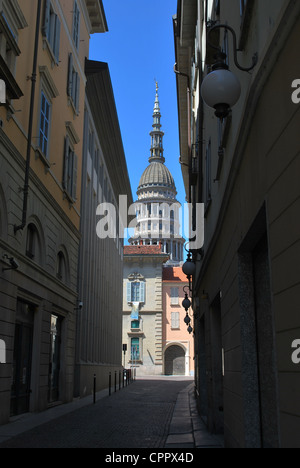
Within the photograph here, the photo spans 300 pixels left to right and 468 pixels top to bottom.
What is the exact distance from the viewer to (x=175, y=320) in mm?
58812

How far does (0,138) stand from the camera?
11172 mm

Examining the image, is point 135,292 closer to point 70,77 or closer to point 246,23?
point 70,77

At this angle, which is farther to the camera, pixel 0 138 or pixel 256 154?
pixel 0 138

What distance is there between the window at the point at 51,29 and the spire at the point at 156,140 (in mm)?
102758

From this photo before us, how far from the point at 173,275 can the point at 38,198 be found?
1874 inches

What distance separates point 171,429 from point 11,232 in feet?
18.8

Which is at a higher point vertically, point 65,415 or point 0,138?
point 0,138

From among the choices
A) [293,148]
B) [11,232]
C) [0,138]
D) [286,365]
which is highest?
[0,138]

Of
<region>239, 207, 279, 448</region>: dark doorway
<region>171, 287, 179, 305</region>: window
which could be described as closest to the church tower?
<region>171, 287, 179, 305</region>: window

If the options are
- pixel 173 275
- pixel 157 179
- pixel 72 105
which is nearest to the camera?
pixel 72 105

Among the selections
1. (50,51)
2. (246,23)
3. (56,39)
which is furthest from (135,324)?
(246,23)

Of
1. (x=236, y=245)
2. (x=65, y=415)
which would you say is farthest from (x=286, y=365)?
(x=65, y=415)

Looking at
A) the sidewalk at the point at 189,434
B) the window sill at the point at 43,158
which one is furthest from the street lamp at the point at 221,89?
the window sill at the point at 43,158

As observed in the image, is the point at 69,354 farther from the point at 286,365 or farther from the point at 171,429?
the point at 286,365
